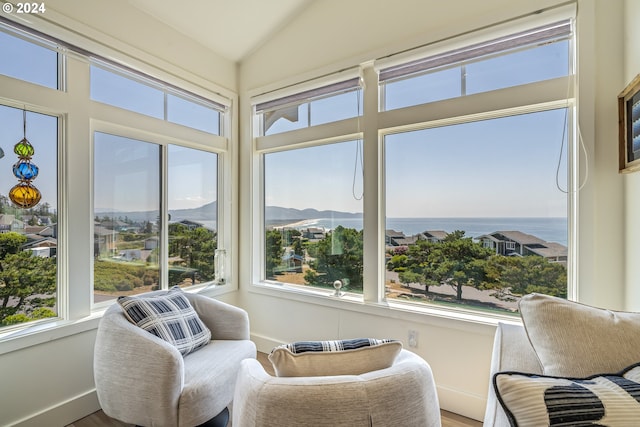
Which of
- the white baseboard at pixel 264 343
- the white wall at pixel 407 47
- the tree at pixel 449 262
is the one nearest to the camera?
the white wall at pixel 407 47

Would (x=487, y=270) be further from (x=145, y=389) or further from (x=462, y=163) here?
(x=145, y=389)

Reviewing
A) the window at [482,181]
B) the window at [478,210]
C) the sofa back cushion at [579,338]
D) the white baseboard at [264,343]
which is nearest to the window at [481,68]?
the window at [482,181]

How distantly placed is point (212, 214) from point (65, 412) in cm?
176

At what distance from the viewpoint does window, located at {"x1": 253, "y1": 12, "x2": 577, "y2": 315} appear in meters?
1.87

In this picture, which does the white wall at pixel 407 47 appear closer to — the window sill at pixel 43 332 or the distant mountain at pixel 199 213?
the distant mountain at pixel 199 213

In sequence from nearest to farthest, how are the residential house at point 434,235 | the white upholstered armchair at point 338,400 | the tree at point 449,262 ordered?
1. the white upholstered armchair at point 338,400
2. the tree at point 449,262
3. the residential house at point 434,235

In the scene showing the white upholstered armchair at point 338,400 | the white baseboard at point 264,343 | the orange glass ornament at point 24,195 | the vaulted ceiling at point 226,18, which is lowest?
the white baseboard at point 264,343

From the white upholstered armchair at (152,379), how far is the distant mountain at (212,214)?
87cm

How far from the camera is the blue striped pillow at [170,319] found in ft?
5.72

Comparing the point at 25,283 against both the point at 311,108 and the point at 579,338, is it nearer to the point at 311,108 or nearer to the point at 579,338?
the point at 311,108

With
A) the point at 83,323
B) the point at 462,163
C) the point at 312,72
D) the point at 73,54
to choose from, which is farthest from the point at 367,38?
the point at 83,323

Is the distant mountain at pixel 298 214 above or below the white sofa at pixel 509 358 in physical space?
above

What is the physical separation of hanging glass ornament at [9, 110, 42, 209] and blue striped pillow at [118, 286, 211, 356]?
80 cm

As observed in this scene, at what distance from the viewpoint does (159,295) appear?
204 cm
